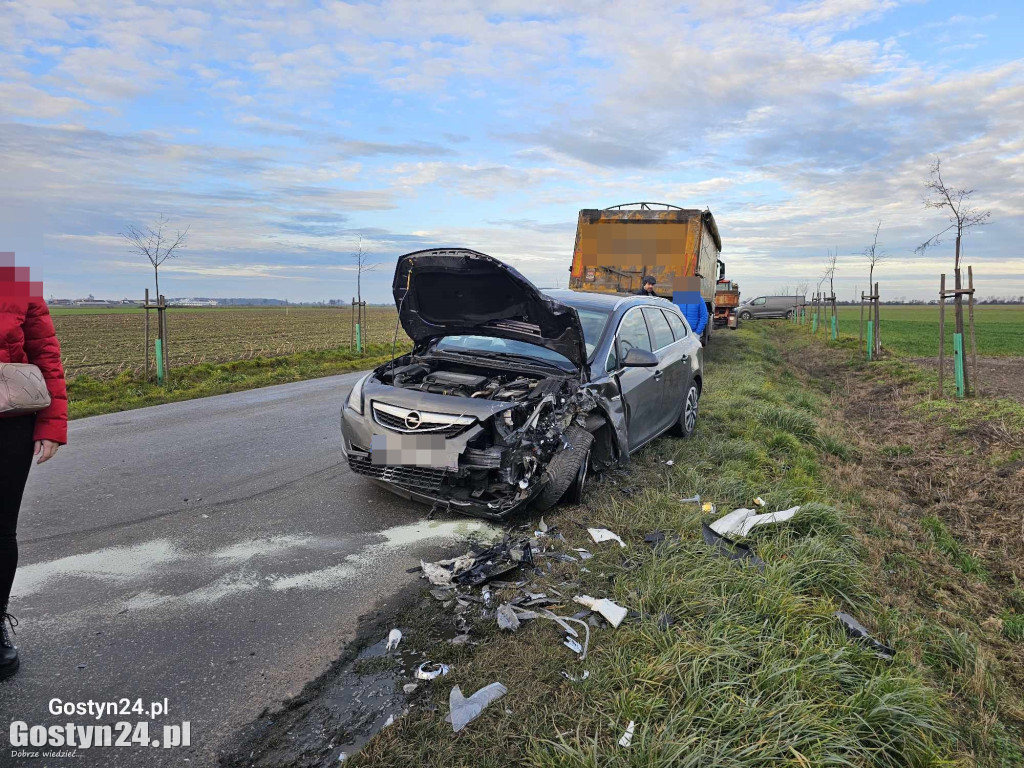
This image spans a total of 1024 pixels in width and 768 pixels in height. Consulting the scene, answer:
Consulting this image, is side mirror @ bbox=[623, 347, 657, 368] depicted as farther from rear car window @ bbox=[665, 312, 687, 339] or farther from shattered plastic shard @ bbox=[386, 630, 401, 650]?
shattered plastic shard @ bbox=[386, 630, 401, 650]

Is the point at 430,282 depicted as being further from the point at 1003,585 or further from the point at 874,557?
the point at 1003,585

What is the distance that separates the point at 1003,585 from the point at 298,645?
15.4 ft

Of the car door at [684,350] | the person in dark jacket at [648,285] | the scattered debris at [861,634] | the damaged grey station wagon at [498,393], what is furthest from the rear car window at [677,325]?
the person in dark jacket at [648,285]

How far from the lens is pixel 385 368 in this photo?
5449 mm

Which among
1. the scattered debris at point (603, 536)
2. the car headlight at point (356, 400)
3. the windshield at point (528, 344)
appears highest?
the windshield at point (528, 344)

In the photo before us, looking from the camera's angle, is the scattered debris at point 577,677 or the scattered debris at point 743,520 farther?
the scattered debris at point 743,520

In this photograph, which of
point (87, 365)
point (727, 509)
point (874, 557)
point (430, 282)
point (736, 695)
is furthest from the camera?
A: point (87, 365)

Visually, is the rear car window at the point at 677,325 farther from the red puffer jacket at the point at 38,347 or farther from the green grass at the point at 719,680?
the red puffer jacket at the point at 38,347

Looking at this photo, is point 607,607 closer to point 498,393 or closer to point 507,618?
point 507,618

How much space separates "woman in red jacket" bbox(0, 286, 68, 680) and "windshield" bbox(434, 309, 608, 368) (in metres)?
3.32

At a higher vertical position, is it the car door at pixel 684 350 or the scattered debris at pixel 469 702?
the car door at pixel 684 350

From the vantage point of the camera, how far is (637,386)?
18.6ft

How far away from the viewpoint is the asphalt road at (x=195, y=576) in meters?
2.58

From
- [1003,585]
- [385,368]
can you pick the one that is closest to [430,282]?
[385,368]
